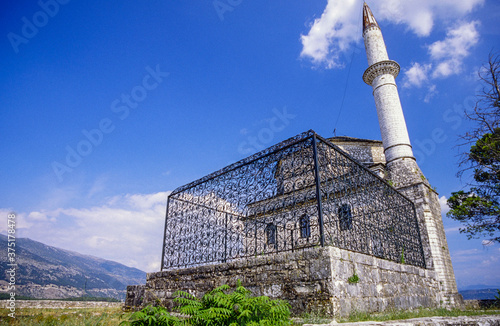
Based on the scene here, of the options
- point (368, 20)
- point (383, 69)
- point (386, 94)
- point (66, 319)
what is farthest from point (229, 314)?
point (368, 20)

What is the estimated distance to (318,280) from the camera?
4195 millimetres

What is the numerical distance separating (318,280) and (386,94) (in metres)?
13.8

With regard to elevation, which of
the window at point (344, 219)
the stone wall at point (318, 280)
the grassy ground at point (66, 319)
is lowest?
the grassy ground at point (66, 319)

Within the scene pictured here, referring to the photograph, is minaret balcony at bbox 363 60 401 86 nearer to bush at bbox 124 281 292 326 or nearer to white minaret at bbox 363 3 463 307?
white minaret at bbox 363 3 463 307

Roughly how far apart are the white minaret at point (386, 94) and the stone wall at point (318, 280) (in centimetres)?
868

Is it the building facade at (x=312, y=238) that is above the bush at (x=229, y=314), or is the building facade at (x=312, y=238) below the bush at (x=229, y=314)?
above

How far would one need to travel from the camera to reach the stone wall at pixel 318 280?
163 inches

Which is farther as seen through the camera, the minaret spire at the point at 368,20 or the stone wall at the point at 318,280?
the minaret spire at the point at 368,20

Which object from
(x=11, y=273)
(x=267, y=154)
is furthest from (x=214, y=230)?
(x=11, y=273)

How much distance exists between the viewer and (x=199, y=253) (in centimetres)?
746

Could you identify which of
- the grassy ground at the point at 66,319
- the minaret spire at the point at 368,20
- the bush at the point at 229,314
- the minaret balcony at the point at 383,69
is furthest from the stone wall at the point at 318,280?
the minaret spire at the point at 368,20

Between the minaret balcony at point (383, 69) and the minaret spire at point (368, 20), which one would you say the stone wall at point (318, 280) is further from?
the minaret spire at point (368, 20)

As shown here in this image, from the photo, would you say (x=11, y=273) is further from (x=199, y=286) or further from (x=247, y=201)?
(x=247, y=201)

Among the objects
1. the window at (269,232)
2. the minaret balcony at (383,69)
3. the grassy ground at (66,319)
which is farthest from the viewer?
the minaret balcony at (383,69)
